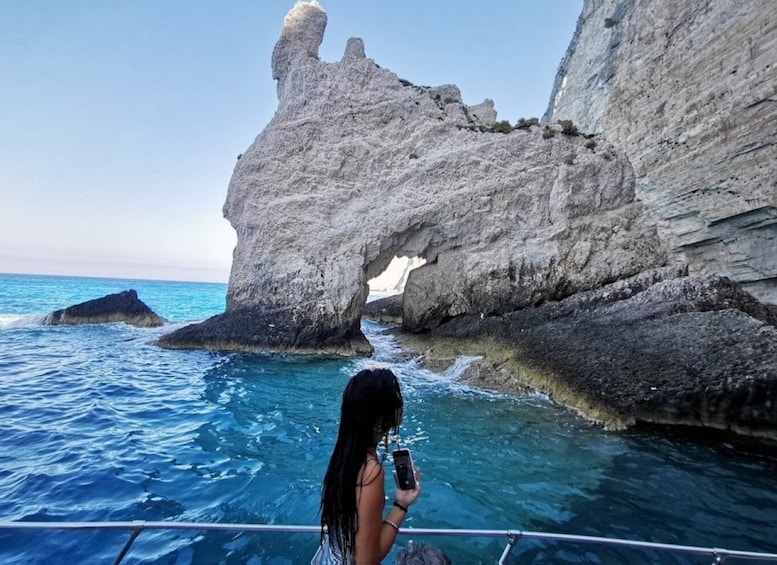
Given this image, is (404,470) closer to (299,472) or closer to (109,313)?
(299,472)

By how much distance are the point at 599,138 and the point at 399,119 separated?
30.0ft

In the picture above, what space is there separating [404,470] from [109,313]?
26.6 metres

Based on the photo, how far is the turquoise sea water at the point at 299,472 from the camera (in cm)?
452

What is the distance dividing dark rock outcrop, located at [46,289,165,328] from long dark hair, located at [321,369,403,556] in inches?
958

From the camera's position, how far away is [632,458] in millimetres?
7207

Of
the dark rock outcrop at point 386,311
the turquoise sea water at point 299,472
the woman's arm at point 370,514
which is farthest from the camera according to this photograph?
the dark rock outcrop at point 386,311

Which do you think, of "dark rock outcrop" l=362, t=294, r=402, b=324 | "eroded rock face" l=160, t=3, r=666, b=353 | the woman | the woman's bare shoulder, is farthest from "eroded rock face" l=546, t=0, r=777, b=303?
"dark rock outcrop" l=362, t=294, r=402, b=324

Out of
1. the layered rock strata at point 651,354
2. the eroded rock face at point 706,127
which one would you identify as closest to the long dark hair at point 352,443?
the layered rock strata at point 651,354

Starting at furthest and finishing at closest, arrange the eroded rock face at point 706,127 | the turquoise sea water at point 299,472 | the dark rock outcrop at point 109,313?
the dark rock outcrop at point 109,313
the eroded rock face at point 706,127
the turquoise sea water at point 299,472

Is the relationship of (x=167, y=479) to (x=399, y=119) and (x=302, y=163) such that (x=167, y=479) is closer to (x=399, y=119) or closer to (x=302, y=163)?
(x=302, y=163)

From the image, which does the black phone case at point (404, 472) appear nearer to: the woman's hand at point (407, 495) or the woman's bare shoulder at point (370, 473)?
the woman's hand at point (407, 495)

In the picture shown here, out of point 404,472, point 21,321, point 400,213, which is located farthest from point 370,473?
point 21,321

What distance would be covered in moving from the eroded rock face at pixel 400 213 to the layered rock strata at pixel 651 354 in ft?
8.66

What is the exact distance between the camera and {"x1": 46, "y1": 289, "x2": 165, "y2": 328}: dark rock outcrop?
22.3 metres
